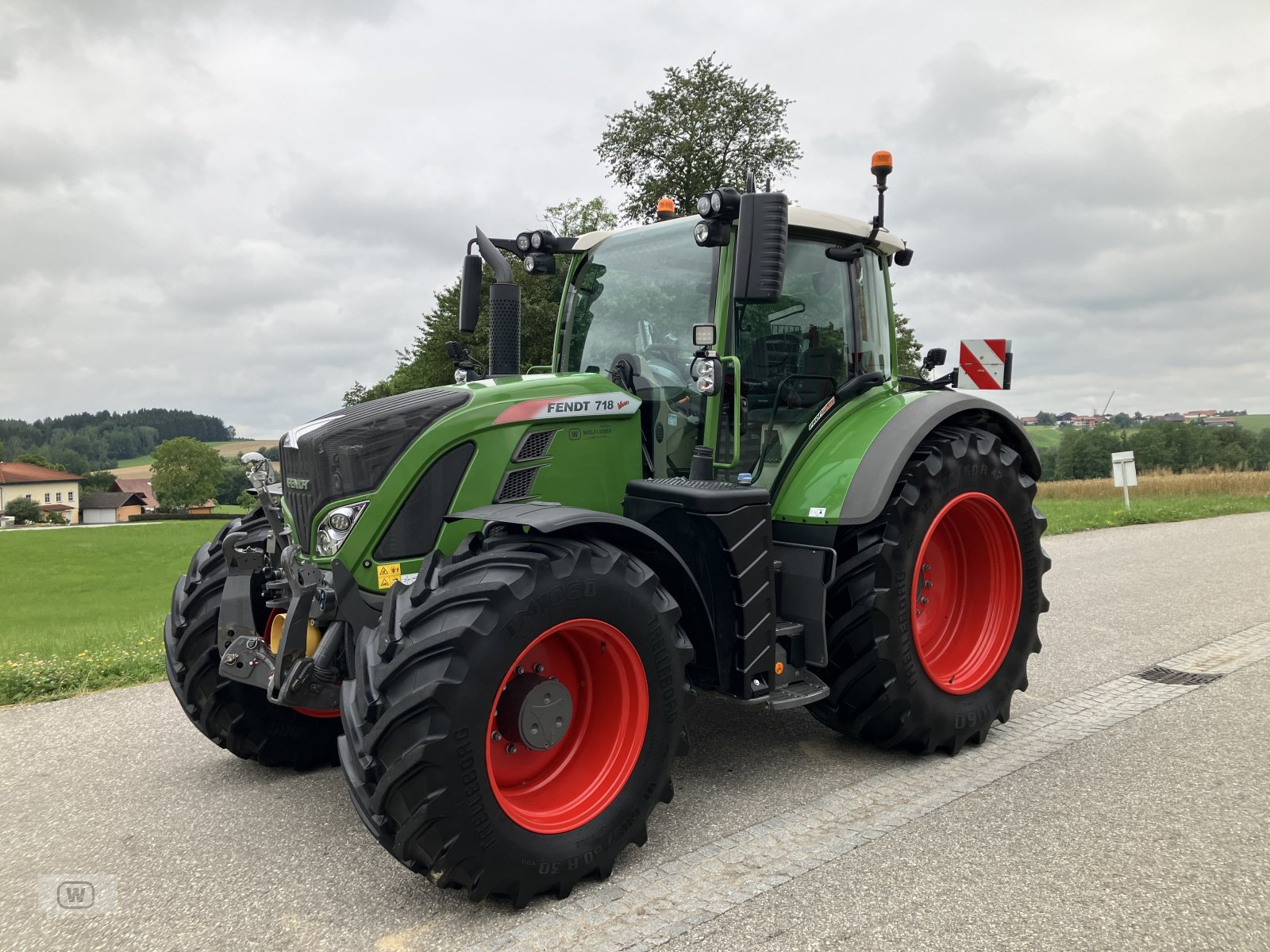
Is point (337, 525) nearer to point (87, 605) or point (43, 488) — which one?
point (87, 605)

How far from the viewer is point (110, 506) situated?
11038 cm

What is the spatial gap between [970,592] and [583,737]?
94.6 inches

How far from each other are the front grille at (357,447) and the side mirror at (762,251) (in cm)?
111

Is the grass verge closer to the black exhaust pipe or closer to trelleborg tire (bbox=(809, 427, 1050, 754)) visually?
trelleborg tire (bbox=(809, 427, 1050, 754))

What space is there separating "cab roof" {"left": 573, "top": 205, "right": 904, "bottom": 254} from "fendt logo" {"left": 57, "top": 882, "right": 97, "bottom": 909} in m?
3.16

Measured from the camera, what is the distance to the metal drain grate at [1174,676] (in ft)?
17.2

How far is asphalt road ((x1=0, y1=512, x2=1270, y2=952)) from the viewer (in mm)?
2717

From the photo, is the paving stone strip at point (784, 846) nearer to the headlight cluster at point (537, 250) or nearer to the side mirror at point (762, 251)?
the side mirror at point (762, 251)

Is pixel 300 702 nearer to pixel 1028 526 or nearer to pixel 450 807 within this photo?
pixel 450 807

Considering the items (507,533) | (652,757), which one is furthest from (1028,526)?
(507,533)

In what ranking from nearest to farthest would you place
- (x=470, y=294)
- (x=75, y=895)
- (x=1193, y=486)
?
(x=75, y=895) < (x=470, y=294) < (x=1193, y=486)

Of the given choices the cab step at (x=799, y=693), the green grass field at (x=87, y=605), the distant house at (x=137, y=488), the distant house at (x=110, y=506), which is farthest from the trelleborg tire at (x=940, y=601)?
the distant house at (x=137, y=488)

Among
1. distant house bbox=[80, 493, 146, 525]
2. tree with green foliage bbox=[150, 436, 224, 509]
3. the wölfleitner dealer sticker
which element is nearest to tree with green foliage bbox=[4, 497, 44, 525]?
distant house bbox=[80, 493, 146, 525]

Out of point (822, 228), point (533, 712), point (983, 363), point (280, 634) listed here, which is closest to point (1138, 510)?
point (983, 363)
